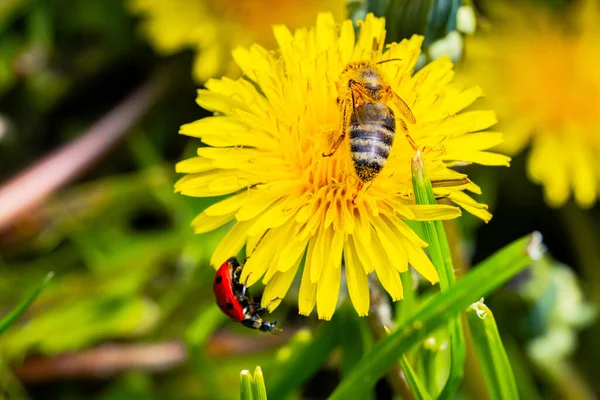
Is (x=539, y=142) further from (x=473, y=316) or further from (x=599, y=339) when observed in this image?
(x=473, y=316)

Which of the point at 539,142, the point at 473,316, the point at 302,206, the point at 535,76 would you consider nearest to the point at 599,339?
the point at 539,142

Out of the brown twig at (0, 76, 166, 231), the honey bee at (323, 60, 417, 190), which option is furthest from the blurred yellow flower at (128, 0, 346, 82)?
the honey bee at (323, 60, 417, 190)

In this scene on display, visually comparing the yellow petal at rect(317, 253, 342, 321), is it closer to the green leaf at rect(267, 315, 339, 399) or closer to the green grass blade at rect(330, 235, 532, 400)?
the green grass blade at rect(330, 235, 532, 400)

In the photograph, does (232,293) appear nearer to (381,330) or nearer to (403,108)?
(381,330)

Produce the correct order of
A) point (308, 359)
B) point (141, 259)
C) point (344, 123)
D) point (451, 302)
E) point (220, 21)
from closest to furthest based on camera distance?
point (451, 302) < point (344, 123) < point (308, 359) < point (141, 259) < point (220, 21)

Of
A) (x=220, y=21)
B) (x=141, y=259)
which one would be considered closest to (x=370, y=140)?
Result: (x=141, y=259)
